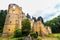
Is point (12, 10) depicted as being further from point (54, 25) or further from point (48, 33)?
point (54, 25)

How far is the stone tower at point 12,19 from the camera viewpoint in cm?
7806

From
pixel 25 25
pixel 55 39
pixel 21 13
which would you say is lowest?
pixel 55 39

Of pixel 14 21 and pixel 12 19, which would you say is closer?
pixel 14 21

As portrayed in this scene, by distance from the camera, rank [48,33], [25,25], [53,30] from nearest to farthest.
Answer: [25,25] < [48,33] < [53,30]

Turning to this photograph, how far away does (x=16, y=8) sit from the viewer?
265 feet

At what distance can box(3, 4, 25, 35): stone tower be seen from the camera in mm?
78062

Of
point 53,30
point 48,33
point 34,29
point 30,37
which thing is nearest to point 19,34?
point 30,37

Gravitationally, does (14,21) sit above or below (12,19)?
below

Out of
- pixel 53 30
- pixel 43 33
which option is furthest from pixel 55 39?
pixel 53 30

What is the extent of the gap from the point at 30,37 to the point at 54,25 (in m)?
41.5

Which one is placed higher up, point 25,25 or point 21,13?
point 21,13

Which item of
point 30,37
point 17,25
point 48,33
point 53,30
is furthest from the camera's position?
point 53,30

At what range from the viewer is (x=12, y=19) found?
79.2 meters

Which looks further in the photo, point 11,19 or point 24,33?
point 11,19
